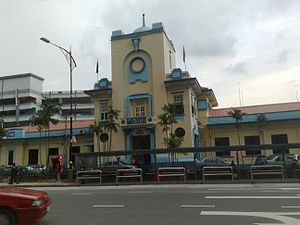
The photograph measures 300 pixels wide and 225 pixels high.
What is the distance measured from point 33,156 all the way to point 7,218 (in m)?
43.0

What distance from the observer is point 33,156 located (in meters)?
49.6

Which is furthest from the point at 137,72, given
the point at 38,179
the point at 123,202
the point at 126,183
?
the point at 123,202

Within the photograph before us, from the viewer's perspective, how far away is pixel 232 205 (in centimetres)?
1242

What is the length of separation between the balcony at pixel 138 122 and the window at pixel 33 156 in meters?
15.2

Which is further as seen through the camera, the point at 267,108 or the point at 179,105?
the point at 267,108

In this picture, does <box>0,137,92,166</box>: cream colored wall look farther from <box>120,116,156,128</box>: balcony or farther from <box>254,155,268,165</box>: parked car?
<box>254,155,268,165</box>: parked car

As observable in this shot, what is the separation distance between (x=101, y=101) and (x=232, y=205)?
3345 cm

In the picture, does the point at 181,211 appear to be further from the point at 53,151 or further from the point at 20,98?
the point at 20,98

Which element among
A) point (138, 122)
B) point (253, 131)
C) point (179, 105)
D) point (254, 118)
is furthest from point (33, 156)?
point (254, 118)

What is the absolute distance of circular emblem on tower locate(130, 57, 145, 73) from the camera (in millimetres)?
43250

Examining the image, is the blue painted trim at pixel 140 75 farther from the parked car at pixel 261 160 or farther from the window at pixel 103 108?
the parked car at pixel 261 160

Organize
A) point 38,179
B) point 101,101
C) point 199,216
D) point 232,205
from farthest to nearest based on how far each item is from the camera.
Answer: point 101,101, point 38,179, point 232,205, point 199,216

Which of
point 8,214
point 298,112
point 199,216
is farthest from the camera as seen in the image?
point 298,112

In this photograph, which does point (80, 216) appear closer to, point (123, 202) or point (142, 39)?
point (123, 202)
